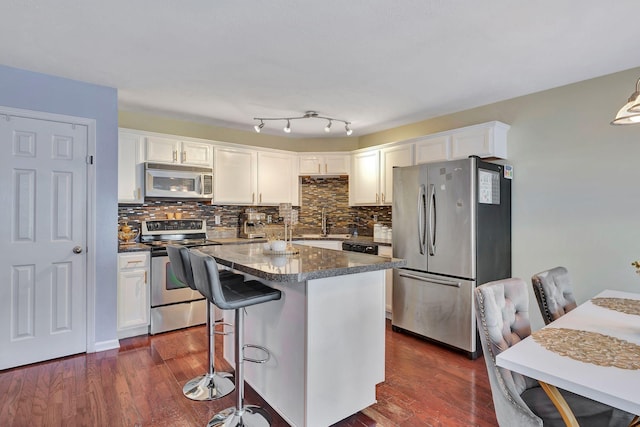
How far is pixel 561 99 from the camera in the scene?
3098 millimetres

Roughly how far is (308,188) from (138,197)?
2.40 metres

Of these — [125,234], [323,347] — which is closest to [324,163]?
[125,234]

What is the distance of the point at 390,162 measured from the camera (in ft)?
14.2

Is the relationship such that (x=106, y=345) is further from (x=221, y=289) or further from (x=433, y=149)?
(x=433, y=149)

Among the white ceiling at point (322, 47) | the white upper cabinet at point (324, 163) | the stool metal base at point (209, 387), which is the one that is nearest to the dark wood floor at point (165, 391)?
the stool metal base at point (209, 387)

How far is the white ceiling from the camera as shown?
1.96 metres

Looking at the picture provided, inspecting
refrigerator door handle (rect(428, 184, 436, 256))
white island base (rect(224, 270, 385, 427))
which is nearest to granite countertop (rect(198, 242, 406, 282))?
white island base (rect(224, 270, 385, 427))

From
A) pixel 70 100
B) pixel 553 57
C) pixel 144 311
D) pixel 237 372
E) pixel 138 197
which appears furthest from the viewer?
pixel 138 197

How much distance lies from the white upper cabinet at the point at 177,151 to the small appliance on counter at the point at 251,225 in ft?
2.96

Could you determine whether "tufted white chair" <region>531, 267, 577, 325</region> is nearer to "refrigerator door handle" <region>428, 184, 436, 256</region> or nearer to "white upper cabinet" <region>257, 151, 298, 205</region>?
"refrigerator door handle" <region>428, 184, 436, 256</region>

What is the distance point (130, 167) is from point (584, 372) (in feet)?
13.5

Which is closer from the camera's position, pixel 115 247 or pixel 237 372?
pixel 237 372

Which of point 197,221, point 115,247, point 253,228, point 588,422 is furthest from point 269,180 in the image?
point 588,422

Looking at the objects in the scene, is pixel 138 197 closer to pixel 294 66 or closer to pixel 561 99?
pixel 294 66
